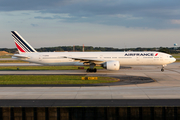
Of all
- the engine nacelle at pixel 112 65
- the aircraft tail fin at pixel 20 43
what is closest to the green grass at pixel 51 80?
the engine nacelle at pixel 112 65

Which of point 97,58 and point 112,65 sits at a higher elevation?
point 97,58

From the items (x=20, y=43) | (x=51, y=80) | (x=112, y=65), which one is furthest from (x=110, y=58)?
(x=20, y=43)

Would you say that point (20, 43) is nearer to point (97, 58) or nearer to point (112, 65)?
point (97, 58)

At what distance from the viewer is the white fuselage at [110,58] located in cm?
4188

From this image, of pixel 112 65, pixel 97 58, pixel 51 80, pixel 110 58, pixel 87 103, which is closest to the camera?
pixel 87 103

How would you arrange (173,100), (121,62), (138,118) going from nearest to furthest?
(138,118) < (173,100) < (121,62)

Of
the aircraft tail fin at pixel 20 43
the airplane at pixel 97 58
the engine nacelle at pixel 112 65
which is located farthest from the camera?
the aircraft tail fin at pixel 20 43

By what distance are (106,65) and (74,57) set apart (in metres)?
8.29

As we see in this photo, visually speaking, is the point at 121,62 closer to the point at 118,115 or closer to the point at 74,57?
the point at 74,57

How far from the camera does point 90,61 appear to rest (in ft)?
136

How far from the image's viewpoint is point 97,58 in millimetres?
43312

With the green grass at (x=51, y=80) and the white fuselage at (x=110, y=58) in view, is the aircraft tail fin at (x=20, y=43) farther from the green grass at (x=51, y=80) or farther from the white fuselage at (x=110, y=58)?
the green grass at (x=51, y=80)

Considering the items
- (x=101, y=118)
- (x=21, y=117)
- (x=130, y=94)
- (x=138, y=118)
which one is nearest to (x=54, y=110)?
(x=21, y=117)

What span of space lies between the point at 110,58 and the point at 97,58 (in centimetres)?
284
